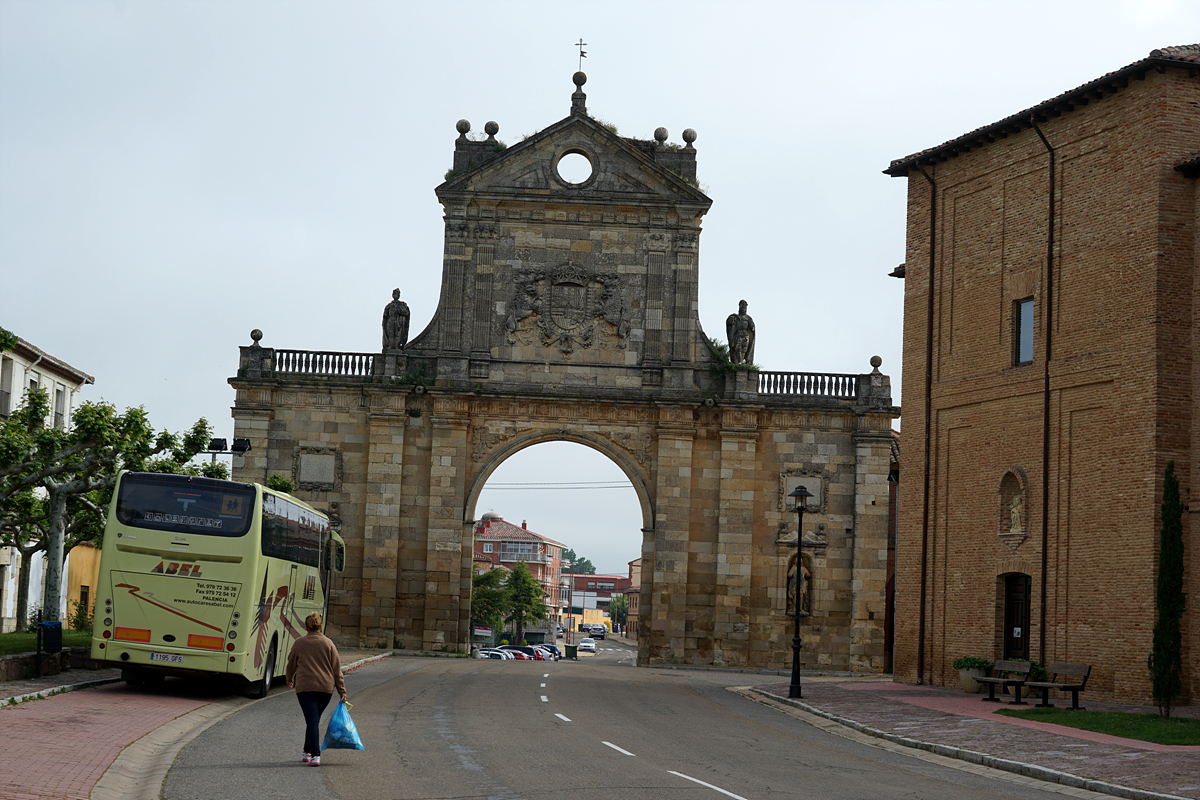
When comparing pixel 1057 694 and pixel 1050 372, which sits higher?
pixel 1050 372

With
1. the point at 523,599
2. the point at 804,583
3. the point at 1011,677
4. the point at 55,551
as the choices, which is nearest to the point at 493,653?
the point at 804,583

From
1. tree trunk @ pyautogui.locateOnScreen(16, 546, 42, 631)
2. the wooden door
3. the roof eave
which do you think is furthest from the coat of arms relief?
tree trunk @ pyautogui.locateOnScreen(16, 546, 42, 631)

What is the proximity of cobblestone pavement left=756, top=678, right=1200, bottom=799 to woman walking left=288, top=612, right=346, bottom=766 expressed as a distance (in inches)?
339

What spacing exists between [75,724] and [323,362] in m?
26.9

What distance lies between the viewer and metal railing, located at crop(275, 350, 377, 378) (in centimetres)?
4297

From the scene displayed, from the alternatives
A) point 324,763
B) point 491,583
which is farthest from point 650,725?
point 491,583

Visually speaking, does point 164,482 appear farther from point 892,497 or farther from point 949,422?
point 892,497

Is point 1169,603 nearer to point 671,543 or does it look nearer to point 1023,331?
point 1023,331

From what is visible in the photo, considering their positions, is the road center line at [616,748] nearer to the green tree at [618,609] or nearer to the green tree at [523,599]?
the green tree at [523,599]

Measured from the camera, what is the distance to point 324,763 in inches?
570

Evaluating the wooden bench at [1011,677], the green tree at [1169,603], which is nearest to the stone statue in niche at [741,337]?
the wooden bench at [1011,677]

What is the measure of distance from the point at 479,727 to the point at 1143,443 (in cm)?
1448

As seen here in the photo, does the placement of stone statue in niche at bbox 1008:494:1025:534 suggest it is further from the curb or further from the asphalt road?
the curb

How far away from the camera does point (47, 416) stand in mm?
44719
